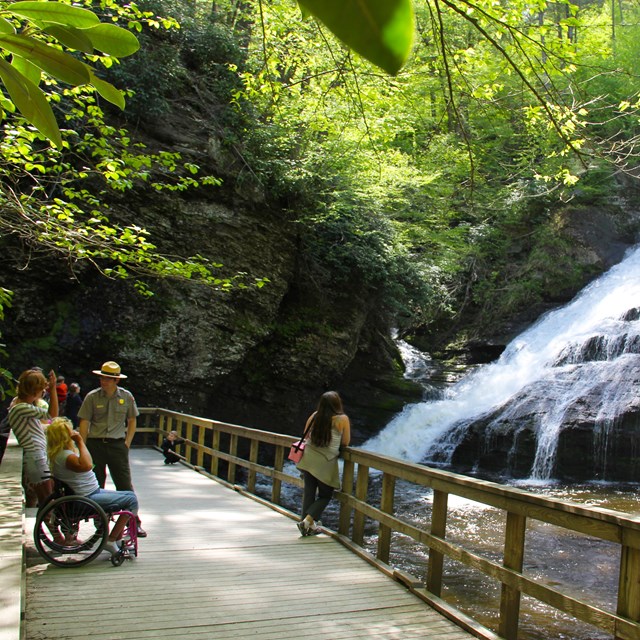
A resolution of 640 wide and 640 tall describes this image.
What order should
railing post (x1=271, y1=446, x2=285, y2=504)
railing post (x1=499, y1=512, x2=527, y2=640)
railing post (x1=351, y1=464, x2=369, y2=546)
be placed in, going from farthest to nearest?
railing post (x1=271, y1=446, x2=285, y2=504), railing post (x1=351, y1=464, x2=369, y2=546), railing post (x1=499, y1=512, x2=527, y2=640)

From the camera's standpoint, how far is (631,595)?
296cm

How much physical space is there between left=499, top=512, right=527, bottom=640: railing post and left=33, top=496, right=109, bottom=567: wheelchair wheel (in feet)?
9.15

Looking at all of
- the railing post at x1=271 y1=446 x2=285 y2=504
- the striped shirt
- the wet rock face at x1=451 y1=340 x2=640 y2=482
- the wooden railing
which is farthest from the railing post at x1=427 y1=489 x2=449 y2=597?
the wet rock face at x1=451 y1=340 x2=640 y2=482

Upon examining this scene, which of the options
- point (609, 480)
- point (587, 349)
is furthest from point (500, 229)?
point (609, 480)

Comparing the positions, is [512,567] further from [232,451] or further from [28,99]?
[232,451]

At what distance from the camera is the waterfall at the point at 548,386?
1398cm

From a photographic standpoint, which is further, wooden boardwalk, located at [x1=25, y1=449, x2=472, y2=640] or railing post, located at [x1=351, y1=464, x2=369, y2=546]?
railing post, located at [x1=351, y1=464, x2=369, y2=546]

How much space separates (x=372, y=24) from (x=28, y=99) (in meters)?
0.75

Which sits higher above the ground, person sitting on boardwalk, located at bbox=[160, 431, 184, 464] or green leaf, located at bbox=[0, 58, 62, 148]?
green leaf, located at bbox=[0, 58, 62, 148]

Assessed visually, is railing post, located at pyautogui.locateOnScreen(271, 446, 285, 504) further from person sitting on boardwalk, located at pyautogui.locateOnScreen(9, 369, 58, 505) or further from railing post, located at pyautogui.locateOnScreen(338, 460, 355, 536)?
person sitting on boardwalk, located at pyautogui.locateOnScreen(9, 369, 58, 505)

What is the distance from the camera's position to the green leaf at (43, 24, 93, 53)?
962 mm

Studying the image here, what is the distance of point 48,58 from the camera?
0.98 m

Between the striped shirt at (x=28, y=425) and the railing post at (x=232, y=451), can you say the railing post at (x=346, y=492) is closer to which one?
the striped shirt at (x=28, y=425)

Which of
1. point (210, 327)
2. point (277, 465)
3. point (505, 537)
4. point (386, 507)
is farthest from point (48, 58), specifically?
point (210, 327)
